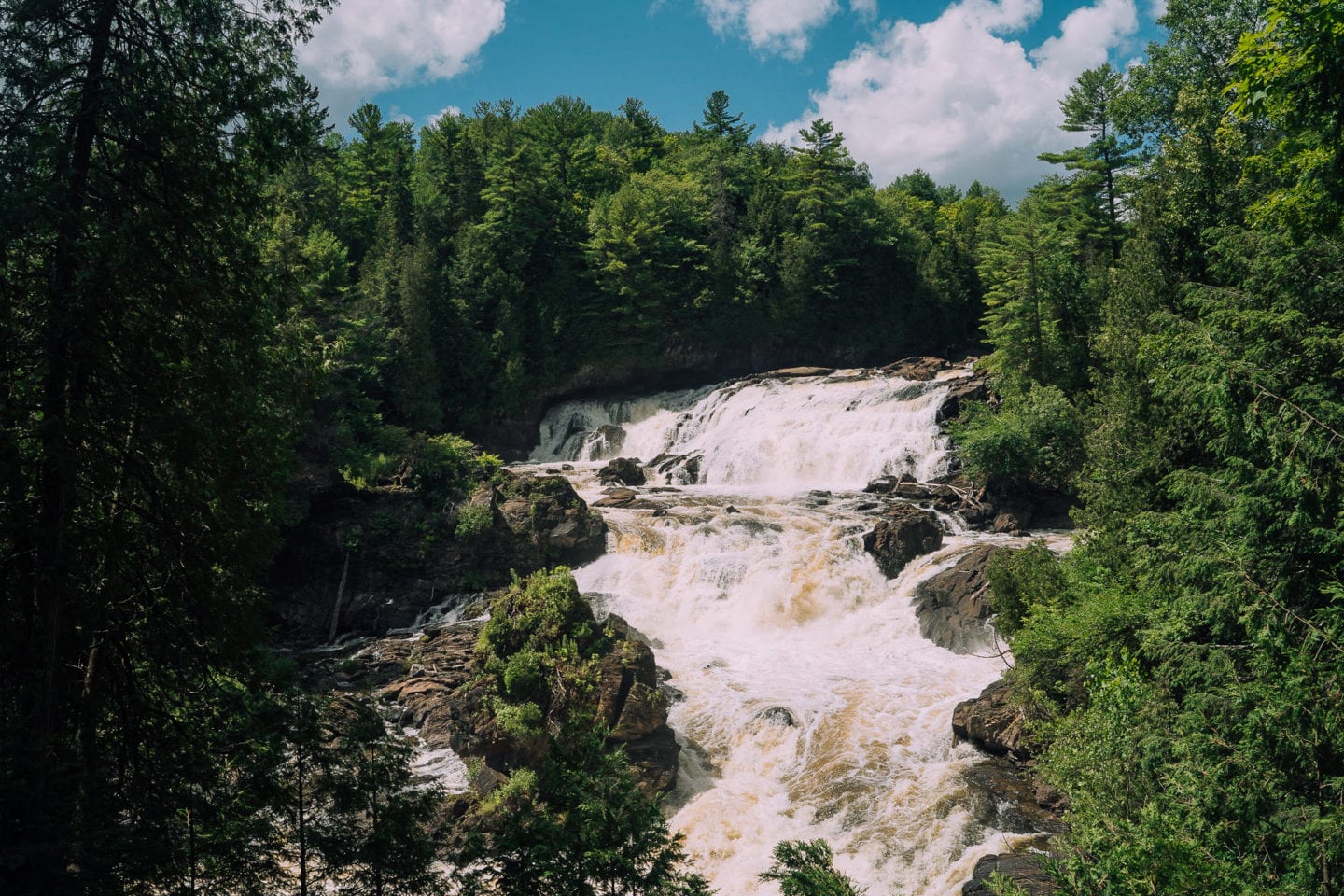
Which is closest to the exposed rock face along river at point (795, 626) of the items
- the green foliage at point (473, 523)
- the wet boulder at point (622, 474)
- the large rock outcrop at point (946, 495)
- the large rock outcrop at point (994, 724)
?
the large rock outcrop at point (994, 724)

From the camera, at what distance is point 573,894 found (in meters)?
6.09

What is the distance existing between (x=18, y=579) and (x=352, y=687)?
14.3 metres

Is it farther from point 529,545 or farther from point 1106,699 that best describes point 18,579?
point 529,545

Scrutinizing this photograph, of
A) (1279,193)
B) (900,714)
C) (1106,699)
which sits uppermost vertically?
(1279,193)

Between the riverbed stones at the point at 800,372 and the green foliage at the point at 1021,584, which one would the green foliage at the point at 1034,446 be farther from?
the riverbed stones at the point at 800,372

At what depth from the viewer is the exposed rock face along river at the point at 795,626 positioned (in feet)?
44.0

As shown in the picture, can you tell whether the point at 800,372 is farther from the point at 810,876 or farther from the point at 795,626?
the point at 810,876

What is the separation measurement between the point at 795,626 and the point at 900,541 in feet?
12.3

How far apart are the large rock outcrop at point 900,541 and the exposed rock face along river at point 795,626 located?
28cm

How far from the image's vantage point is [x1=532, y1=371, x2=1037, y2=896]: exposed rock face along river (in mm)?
13406

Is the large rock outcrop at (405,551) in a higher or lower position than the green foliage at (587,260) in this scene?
lower

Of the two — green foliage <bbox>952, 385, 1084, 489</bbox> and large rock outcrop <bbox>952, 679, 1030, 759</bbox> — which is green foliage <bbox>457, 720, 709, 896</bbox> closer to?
large rock outcrop <bbox>952, 679, 1030, 759</bbox>

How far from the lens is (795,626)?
21.3 meters

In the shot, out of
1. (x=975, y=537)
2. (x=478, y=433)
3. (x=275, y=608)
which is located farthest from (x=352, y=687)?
(x=478, y=433)
